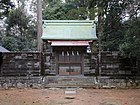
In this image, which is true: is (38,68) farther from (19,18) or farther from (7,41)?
(19,18)

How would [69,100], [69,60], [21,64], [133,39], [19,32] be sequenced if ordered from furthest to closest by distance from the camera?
[19,32], [69,60], [21,64], [133,39], [69,100]

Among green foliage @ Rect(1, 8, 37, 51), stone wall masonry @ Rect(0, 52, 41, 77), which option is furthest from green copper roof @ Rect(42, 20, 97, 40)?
green foliage @ Rect(1, 8, 37, 51)

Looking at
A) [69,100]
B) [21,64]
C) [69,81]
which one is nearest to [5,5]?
[21,64]

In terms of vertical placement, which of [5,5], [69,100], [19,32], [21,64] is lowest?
[69,100]

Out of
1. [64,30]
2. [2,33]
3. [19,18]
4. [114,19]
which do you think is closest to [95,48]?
[64,30]

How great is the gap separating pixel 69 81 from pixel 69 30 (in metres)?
3.70

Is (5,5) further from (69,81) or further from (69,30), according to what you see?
(69,81)

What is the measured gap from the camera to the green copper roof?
17.5 meters

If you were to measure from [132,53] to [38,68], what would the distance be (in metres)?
6.26

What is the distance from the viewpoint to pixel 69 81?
17172 millimetres

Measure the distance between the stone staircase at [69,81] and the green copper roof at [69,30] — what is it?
261 centimetres

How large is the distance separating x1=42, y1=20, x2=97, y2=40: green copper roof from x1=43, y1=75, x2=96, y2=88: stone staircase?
103 inches

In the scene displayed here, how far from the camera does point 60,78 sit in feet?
57.2

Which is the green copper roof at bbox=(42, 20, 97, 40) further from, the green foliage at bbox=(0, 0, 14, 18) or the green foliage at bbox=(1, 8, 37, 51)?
the green foliage at bbox=(1, 8, 37, 51)
